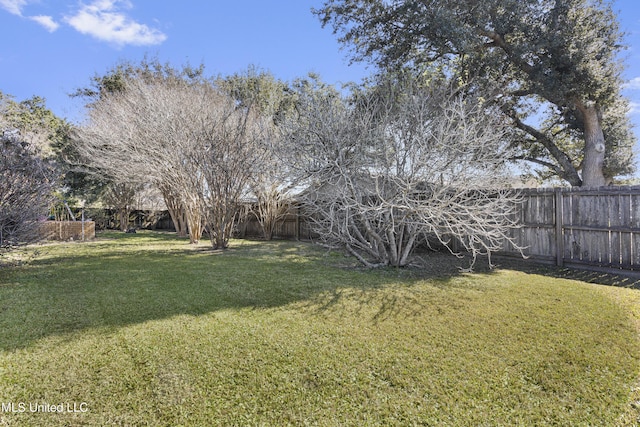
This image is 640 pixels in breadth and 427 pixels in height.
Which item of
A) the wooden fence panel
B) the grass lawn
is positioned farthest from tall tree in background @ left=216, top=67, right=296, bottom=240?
the wooden fence panel

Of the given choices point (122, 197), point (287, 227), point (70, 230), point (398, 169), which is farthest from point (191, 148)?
point (122, 197)

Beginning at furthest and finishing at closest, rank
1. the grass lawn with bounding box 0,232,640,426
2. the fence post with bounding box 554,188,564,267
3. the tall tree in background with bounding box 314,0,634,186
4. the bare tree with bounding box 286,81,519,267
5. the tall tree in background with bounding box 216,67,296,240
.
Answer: the tall tree in background with bounding box 216,67,296,240 < the tall tree in background with bounding box 314,0,634,186 < the fence post with bounding box 554,188,564,267 < the bare tree with bounding box 286,81,519,267 < the grass lawn with bounding box 0,232,640,426

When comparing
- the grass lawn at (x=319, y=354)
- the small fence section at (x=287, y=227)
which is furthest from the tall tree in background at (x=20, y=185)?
the small fence section at (x=287, y=227)

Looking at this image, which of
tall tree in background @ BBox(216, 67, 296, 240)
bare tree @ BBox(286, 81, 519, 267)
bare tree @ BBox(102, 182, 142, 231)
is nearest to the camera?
bare tree @ BBox(286, 81, 519, 267)

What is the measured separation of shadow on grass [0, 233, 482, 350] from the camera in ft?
11.2

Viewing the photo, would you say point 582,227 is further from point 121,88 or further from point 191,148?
point 121,88

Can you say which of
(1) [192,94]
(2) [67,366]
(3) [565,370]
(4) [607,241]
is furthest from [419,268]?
(1) [192,94]

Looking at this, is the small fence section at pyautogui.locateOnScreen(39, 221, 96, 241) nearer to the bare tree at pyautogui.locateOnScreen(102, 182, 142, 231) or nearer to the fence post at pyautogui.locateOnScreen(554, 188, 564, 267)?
the bare tree at pyautogui.locateOnScreen(102, 182, 142, 231)

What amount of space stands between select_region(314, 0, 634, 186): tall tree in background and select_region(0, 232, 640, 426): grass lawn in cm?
596

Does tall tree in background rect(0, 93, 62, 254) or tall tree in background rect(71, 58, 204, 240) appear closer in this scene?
tall tree in background rect(0, 93, 62, 254)

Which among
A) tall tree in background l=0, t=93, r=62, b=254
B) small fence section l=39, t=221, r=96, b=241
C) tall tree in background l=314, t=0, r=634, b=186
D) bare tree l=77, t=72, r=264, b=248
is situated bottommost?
small fence section l=39, t=221, r=96, b=241

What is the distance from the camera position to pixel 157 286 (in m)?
4.71

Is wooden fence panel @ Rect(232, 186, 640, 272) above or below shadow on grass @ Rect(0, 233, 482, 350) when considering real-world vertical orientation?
above

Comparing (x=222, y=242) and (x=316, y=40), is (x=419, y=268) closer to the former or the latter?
(x=222, y=242)
